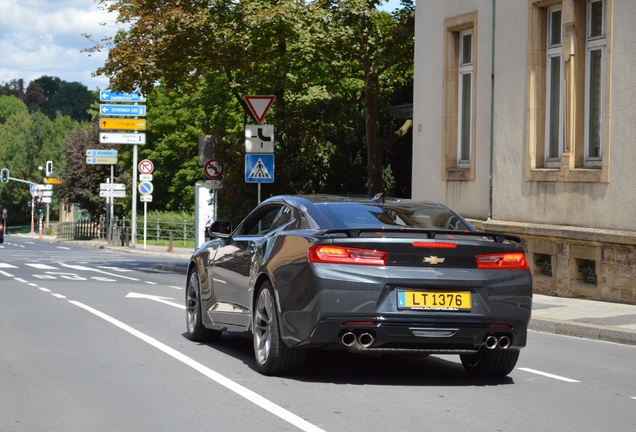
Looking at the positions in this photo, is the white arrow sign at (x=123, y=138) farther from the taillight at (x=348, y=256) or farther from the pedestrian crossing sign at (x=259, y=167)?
the taillight at (x=348, y=256)

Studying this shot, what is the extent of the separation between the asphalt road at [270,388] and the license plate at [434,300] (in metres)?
0.64

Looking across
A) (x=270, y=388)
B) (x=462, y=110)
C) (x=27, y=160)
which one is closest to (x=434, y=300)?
(x=270, y=388)

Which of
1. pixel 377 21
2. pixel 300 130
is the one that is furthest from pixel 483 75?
pixel 300 130

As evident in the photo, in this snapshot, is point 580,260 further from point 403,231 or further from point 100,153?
point 100,153

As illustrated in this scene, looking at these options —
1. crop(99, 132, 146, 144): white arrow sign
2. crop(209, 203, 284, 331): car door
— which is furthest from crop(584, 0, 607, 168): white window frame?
crop(99, 132, 146, 144): white arrow sign

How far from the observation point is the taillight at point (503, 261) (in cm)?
876

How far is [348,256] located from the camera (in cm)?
857

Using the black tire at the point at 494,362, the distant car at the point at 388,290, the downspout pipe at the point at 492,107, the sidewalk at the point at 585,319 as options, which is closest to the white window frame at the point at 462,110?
the downspout pipe at the point at 492,107

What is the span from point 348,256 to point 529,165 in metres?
11.8

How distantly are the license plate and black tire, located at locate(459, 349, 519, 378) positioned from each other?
0.94 metres

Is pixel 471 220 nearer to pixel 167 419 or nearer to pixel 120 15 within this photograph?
pixel 120 15

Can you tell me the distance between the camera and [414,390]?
8.66 m

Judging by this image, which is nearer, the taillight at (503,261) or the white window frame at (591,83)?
the taillight at (503,261)

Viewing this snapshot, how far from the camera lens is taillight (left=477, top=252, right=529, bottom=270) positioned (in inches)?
345
